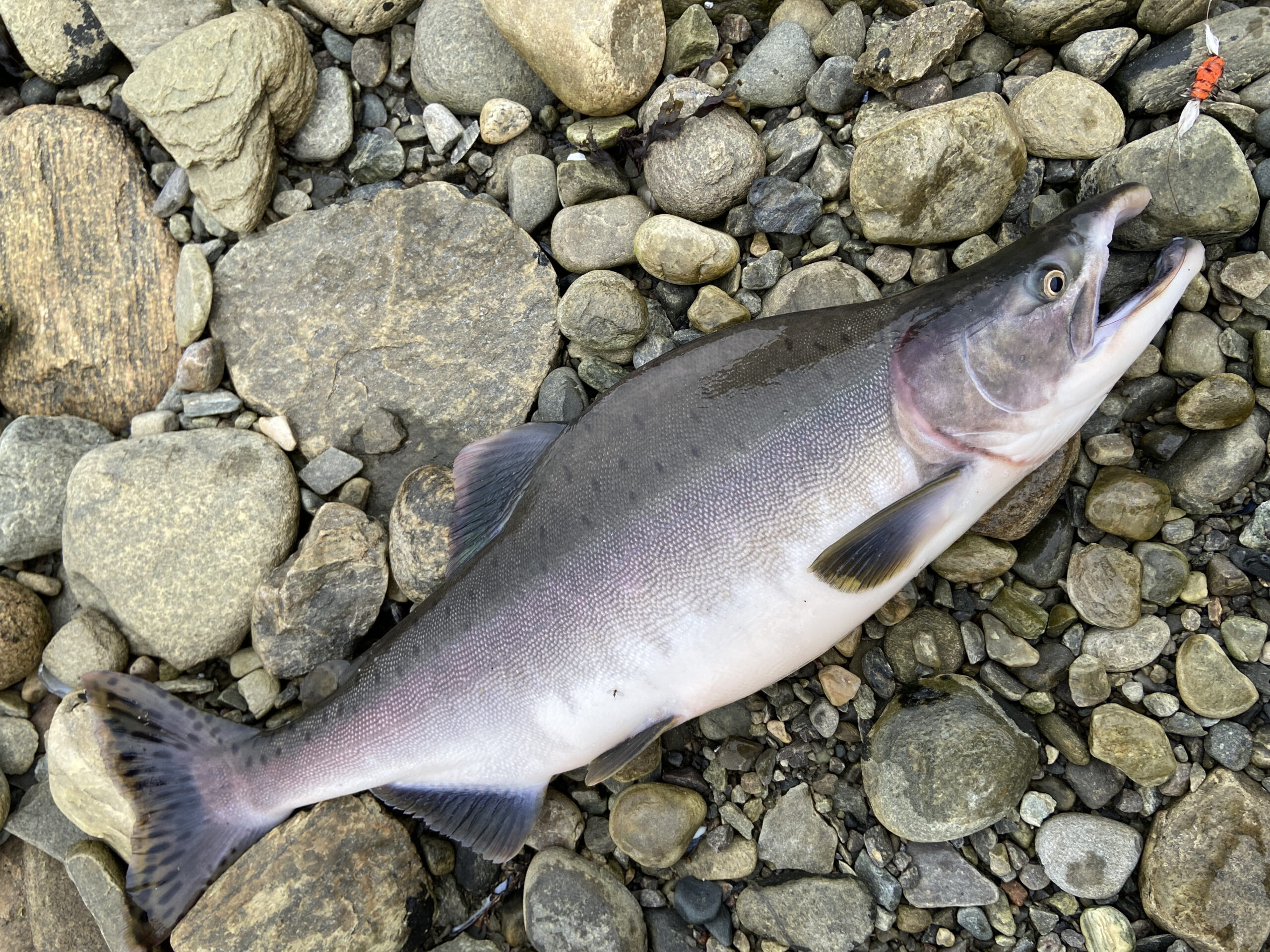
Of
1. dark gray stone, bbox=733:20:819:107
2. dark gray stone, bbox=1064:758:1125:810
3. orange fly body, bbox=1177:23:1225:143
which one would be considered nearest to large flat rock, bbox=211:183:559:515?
dark gray stone, bbox=733:20:819:107

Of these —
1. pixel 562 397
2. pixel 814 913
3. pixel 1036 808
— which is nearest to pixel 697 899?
pixel 814 913

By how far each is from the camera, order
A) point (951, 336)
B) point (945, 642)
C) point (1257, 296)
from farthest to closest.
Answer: point (945, 642)
point (1257, 296)
point (951, 336)

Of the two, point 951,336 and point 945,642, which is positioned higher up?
point 951,336

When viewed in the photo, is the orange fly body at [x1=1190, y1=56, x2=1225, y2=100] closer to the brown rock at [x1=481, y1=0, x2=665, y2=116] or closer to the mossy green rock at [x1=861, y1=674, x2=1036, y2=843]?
the brown rock at [x1=481, y1=0, x2=665, y2=116]

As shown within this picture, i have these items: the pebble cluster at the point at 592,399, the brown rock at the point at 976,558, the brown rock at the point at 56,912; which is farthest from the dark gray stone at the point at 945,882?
the brown rock at the point at 56,912

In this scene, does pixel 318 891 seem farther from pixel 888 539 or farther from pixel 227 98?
pixel 227 98

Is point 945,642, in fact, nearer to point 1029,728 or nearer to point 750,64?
point 1029,728

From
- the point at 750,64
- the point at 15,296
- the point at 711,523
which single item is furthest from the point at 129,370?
the point at 750,64
